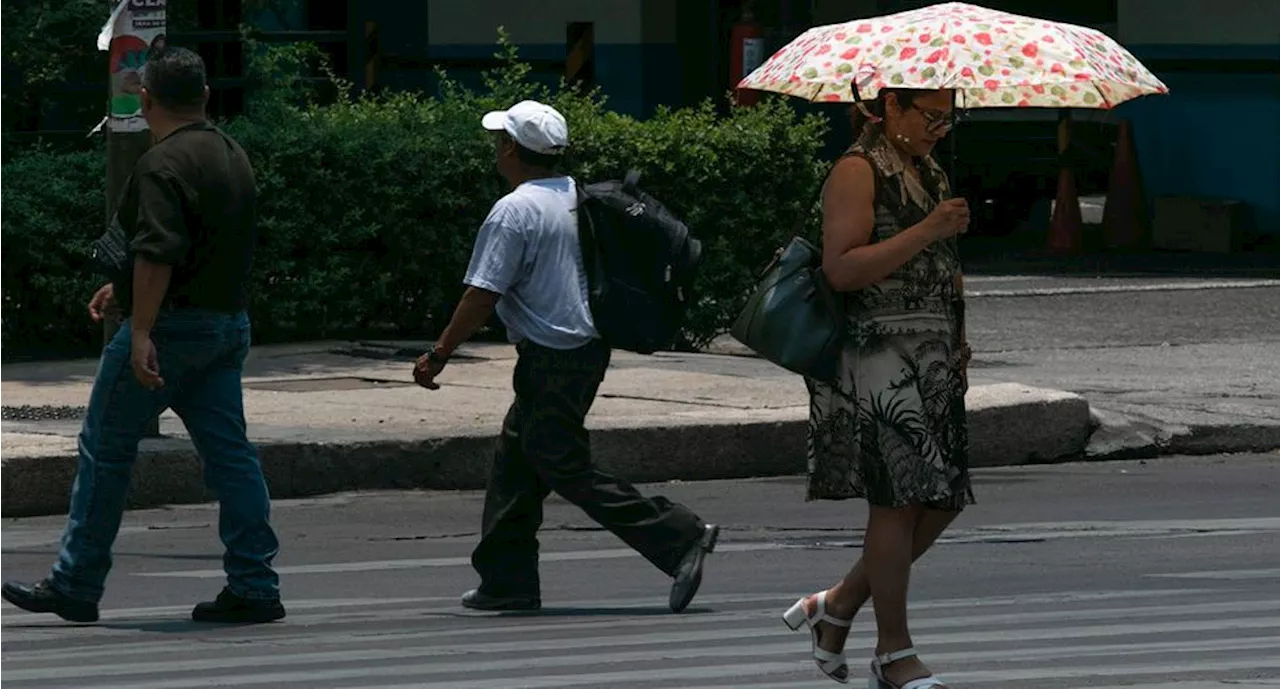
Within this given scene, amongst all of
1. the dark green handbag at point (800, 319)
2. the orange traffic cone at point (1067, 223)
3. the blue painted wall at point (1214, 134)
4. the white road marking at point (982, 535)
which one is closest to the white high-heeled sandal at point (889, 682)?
the dark green handbag at point (800, 319)

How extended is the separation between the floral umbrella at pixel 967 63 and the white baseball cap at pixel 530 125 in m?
1.06

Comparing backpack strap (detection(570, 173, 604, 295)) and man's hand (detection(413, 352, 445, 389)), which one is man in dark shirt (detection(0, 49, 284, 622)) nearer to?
man's hand (detection(413, 352, 445, 389))

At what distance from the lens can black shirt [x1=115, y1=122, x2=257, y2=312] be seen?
8.14m

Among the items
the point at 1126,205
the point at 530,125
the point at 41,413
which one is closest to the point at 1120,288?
the point at 1126,205

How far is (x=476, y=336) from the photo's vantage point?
631 inches

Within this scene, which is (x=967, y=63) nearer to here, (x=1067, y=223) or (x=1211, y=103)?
(x=1067, y=223)

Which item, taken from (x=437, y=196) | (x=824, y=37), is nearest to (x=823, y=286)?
(x=824, y=37)

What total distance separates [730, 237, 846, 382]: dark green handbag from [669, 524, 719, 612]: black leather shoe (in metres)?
1.43

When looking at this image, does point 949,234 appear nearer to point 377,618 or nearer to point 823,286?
point 823,286

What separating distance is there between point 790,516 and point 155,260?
3645mm

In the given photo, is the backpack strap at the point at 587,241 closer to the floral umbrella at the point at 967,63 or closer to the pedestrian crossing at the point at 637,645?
the pedestrian crossing at the point at 637,645

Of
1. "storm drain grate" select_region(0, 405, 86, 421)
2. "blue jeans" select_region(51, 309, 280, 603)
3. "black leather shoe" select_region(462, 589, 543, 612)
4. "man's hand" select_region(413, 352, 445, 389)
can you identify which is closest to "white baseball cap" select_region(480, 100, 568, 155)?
"man's hand" select_region(413, 352, 445, 389)

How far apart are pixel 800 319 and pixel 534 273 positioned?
172 centimetres

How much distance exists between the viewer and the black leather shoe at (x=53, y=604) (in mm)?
8266
